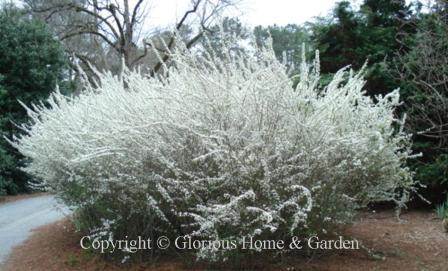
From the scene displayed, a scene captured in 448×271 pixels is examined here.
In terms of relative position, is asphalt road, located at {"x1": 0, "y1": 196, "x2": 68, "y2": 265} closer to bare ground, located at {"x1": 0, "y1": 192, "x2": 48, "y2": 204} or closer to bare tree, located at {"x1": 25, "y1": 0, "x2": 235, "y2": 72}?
bare ground, located at {"x1": 0, "y1": 192, "x2": 48, "y2": 204}

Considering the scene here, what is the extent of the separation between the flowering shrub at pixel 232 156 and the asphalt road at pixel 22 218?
6.70 ft

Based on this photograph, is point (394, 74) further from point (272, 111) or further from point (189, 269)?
point (189, 269)

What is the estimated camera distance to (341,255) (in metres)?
5.00

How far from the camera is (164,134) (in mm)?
4590

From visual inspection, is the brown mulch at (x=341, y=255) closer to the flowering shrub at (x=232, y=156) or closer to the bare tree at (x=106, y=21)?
the flowering shrub at (x=232, y=156)

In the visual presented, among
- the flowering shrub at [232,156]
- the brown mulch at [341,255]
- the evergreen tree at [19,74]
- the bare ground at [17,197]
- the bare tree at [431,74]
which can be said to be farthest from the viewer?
the evergreen tree at [19,74]

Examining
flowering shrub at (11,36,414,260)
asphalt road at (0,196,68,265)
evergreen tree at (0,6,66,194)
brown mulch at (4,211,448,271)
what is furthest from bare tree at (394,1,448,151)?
evergreen tree at (0,6,66,194)

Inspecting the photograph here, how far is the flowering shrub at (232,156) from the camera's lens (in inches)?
166

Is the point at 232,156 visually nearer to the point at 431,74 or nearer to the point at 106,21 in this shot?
the point at 431,74

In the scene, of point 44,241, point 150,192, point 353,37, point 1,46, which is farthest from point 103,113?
point 1,46

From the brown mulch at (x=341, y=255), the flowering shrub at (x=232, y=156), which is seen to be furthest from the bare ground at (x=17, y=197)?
the flowering shrub at (x=232, y=156)

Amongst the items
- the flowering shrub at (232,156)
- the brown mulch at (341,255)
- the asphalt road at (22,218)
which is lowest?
the asphalt road at (22,218)

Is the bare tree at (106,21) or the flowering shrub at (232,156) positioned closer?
the flowering shrub at (232,156)

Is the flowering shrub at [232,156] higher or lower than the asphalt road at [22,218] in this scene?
higher
